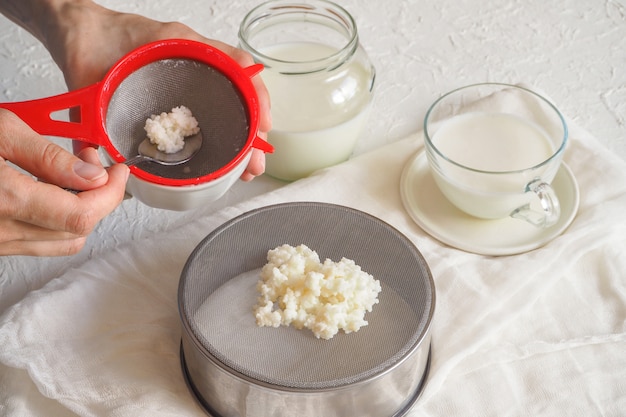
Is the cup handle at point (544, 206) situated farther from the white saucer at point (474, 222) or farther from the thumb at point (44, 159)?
the thumb at point (44, 159)

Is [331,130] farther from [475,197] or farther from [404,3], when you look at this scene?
[404,3]

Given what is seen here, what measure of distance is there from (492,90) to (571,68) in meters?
0.25

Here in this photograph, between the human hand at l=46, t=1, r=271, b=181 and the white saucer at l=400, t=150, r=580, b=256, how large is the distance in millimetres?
263

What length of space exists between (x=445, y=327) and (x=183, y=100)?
463 mm

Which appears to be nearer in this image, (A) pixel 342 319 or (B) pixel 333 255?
(A) pixel 342 319

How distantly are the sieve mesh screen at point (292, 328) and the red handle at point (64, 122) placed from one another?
0.21 metres

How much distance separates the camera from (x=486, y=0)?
1.63 meters

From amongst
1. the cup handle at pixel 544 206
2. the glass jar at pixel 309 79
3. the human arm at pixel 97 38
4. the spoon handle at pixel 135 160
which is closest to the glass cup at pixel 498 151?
the cup handle at pixel 544 206

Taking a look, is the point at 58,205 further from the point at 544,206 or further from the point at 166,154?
the point at 544,206

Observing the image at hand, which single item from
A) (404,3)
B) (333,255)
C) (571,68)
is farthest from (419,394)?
(404,3)

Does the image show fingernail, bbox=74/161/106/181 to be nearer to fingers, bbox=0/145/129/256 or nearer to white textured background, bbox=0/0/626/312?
fingers, bbox=0/145/129/256

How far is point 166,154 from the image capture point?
993 millimetres

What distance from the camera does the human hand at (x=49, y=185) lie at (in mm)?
823

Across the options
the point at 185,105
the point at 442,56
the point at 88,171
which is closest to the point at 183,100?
→ the point at 185,105
